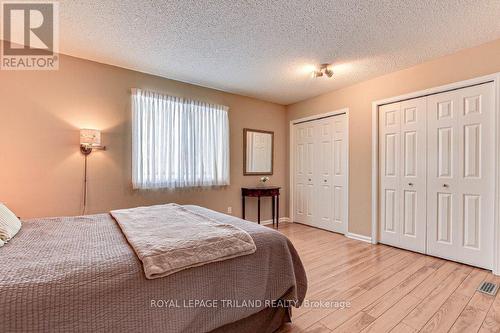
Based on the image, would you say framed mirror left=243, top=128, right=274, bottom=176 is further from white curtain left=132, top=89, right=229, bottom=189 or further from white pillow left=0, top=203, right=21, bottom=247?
white pillow left=0, top=203, right=21, bottom=247

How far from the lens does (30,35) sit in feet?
8.11

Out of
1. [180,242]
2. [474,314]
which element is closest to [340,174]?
[474,314]

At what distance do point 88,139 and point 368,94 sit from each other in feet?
12.7

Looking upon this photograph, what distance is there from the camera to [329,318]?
1.80 meters

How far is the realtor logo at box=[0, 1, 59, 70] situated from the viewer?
209cm

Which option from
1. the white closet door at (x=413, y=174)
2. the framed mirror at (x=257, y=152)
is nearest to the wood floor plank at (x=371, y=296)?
the white closet door at (x=413, y=174)

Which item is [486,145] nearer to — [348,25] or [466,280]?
[466,280]

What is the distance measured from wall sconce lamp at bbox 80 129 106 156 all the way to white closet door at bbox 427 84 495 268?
161 inches

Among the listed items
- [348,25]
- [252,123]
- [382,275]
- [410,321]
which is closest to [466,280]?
[382,275]

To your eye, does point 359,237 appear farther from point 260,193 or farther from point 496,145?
point 496,145

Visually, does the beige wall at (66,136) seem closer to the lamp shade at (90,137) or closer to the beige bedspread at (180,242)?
the lamp shade at (90,137)

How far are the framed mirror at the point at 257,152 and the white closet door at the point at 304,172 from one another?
21.4 inches

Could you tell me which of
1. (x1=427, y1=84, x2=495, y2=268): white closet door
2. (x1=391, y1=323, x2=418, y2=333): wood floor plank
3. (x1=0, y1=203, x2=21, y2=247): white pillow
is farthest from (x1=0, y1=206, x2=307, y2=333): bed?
(x1=427, y1=84, x2=495, y2=268): white closet door

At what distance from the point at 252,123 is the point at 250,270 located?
11.3ft
